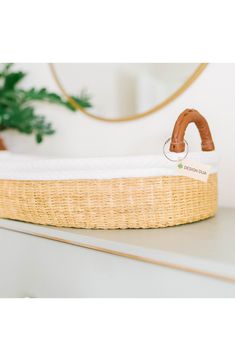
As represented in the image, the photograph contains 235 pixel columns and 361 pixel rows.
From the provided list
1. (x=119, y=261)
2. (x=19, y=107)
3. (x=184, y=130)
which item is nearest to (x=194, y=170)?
(x=184, y=130)

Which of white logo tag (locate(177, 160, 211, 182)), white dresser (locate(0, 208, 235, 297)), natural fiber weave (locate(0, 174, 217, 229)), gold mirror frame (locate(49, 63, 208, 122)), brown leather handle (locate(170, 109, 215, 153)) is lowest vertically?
white dresser (locate(0, 208, 235, 297))

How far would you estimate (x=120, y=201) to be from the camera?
823 millimetres

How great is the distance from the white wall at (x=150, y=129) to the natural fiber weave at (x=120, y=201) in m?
0.24

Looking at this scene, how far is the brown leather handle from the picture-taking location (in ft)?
2.60

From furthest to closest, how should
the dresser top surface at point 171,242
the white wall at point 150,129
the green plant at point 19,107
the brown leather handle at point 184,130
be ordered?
the green plant at point 19,107 < the white wall at point 150,129 < the brown leather handle at point 184,130 < the dresser top surface at point 171,242

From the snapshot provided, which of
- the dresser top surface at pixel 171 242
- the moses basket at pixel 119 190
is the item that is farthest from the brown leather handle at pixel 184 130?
the dresser top surface at pixel 171 242

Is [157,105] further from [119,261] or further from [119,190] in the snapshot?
[119,261]

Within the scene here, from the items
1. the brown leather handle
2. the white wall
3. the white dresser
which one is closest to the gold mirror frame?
the white wall

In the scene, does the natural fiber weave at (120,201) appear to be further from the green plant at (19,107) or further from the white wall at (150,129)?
the green plant at (19,107)

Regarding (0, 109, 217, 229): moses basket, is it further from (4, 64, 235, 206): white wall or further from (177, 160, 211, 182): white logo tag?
(4, 64, 235, 206): white wall

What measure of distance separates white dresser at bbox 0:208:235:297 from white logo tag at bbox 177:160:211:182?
0.36 ft

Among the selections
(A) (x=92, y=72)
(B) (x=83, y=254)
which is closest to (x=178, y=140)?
(B) (x=83, y=254)

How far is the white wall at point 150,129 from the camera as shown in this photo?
1.10 metres
